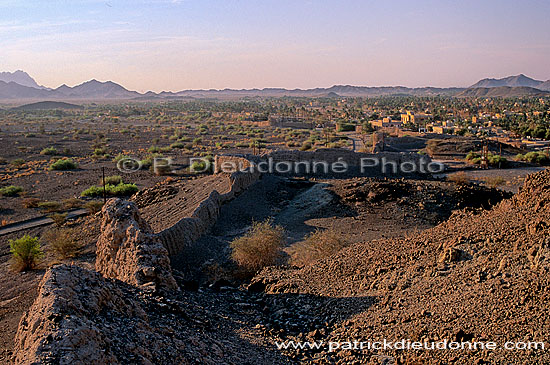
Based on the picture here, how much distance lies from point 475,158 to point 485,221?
36397 millimetres

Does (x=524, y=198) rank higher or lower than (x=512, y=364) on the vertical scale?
higher

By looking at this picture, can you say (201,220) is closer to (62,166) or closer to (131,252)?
(131,252)

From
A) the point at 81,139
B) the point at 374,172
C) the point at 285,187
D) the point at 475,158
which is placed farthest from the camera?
the point at 81,139

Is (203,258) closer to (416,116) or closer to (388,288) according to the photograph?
(388,288)

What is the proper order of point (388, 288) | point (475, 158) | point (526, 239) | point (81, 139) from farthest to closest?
point (81, 139), point (475, 158), point (388, 288), point (526, 239)

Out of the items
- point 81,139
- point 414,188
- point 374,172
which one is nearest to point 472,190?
point 414,188

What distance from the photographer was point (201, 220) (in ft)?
60.3

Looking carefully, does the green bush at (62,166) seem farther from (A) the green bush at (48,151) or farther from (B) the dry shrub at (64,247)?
(B) the dry shrub at (64,247)

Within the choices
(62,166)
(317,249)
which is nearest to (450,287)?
(317,249)

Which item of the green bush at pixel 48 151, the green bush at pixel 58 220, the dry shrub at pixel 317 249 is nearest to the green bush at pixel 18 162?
the green bush at pixel 48 151

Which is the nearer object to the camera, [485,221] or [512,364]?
[512,364]

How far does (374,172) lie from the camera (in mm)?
31438

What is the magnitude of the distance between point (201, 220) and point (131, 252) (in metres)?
7.75

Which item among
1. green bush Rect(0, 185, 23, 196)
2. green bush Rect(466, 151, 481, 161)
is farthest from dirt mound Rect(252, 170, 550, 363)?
green bush Rect(466, 151, 481, 161)
